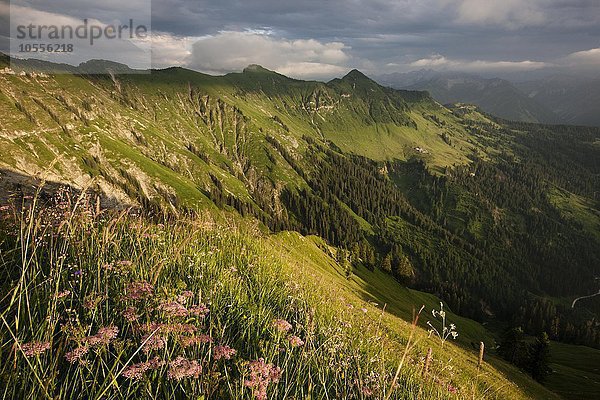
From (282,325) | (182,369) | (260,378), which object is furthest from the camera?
(282,325)

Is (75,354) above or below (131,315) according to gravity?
below

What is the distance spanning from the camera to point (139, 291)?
559cm

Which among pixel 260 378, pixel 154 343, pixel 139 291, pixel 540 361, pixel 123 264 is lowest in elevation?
pixel 540 361

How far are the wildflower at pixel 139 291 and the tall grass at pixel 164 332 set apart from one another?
25 millimetres

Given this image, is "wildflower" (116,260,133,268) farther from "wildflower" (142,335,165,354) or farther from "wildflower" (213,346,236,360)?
"wildflower" (213,346,236,360)

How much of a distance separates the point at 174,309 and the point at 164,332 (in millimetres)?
328

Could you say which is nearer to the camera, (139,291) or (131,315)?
(131,315)

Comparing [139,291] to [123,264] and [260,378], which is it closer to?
[123,264]

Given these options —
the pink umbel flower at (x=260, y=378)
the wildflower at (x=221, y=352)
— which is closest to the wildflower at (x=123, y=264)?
the wildflower at (x=221, y=352)

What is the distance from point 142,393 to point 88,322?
5.84 ft

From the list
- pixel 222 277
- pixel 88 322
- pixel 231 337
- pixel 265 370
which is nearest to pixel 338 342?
pixel 231 337

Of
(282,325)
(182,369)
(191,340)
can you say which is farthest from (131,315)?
(282,325)

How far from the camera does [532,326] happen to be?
171125mm

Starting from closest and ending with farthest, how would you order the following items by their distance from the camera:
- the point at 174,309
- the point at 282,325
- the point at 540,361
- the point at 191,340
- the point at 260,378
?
the point at 260,378
the point at 191,340
the point at 174,309
the point at 282,325
the point at 540,361
